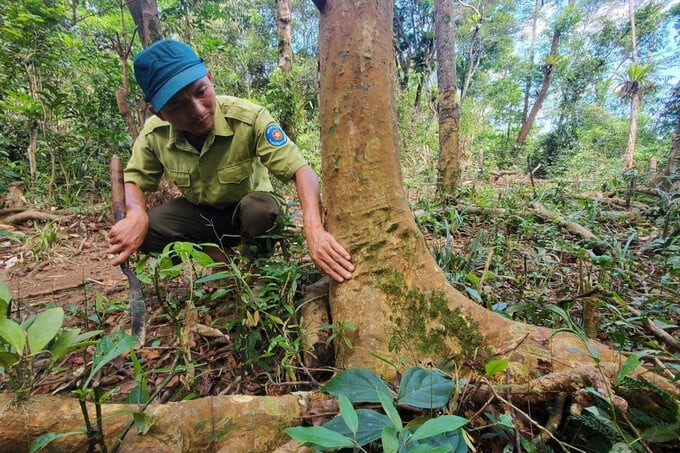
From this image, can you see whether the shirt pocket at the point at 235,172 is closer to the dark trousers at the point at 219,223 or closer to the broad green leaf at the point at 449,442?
the dark trousers at the point at 219,223

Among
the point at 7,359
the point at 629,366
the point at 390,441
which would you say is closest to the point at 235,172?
the point at 7,359

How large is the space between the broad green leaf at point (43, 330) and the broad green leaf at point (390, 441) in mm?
769

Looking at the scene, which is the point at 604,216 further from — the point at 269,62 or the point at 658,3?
the point at 658,3

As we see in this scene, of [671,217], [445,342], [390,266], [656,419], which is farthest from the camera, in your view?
[671,217]

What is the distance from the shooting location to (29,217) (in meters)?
4.03

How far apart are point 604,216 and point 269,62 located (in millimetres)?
14740

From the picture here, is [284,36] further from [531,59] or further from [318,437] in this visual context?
[531,59]

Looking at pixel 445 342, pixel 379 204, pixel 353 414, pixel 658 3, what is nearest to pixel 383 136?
pixel 379 204

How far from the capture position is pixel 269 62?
14977mm

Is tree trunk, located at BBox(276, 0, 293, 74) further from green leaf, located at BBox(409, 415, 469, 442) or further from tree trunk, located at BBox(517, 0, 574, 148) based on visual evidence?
tree trunk, located at BBox(517, 0, 574, 148)

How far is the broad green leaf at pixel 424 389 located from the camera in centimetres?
82

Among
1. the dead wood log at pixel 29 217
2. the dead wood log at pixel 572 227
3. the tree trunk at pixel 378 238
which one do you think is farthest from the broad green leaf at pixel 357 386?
the dead wood log at pixel 29 217

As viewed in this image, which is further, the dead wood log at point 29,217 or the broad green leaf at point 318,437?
the dead wood log at point 29,217

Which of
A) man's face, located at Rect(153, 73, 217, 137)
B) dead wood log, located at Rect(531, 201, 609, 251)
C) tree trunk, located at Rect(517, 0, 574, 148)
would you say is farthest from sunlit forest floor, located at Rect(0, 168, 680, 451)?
tree trunk, located at Rect(517, 0, 574, 148)
